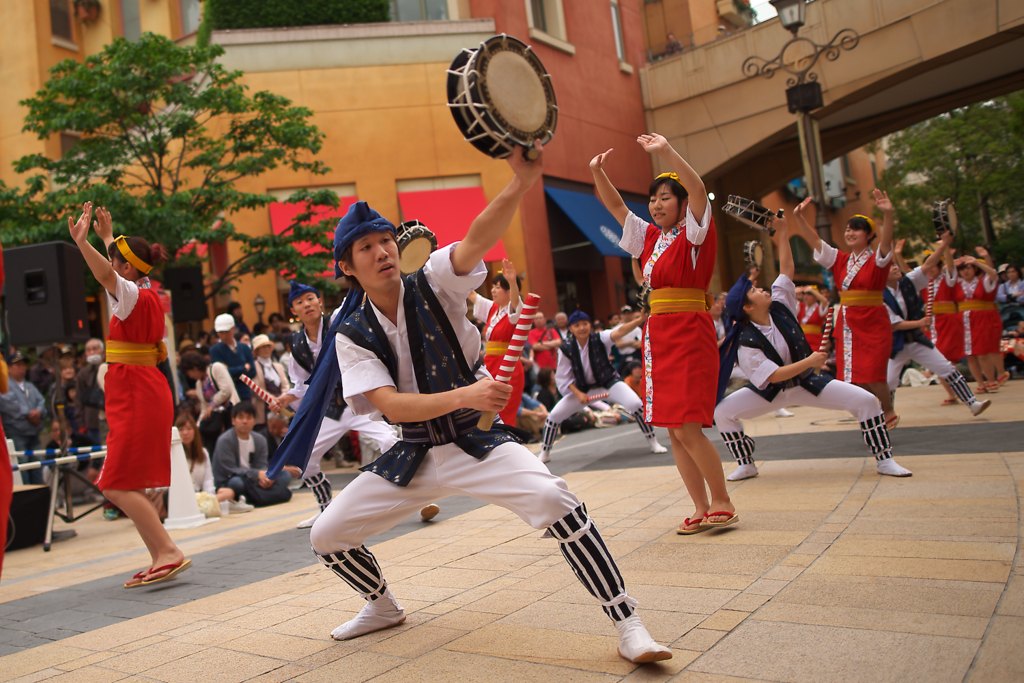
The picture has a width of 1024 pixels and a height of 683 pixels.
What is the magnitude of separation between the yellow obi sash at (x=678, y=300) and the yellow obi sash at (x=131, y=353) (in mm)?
3201

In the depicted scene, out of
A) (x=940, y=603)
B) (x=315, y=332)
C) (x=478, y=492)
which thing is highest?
(x=315, y=332)

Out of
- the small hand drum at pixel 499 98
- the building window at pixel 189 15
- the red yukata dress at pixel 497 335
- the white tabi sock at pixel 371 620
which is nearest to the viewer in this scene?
the small hand drum at pixel 499 98

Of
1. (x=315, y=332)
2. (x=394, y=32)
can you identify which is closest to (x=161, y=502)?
(x=315, y=332)

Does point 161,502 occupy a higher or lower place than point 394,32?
lower

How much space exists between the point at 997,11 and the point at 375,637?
1938 cm

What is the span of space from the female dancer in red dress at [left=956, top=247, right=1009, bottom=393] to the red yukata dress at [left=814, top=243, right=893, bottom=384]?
4611 millimetres

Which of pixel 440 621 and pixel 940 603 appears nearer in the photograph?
pixel 940 603

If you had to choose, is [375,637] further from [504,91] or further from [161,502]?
[161,502]

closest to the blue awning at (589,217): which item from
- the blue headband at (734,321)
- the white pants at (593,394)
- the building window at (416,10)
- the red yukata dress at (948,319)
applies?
the building window at (416,10)

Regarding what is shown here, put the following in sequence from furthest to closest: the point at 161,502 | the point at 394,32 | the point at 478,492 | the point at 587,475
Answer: the point at 394,32, the point at 161,502, the point at 587,475, the point at 478,492

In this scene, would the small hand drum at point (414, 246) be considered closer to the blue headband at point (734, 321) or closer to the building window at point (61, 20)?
the blue headband at point (734, 321)

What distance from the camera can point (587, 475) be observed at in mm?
7297

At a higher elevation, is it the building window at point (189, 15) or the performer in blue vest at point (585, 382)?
the building window at point (189, 15)

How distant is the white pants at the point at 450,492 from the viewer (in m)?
2.74
